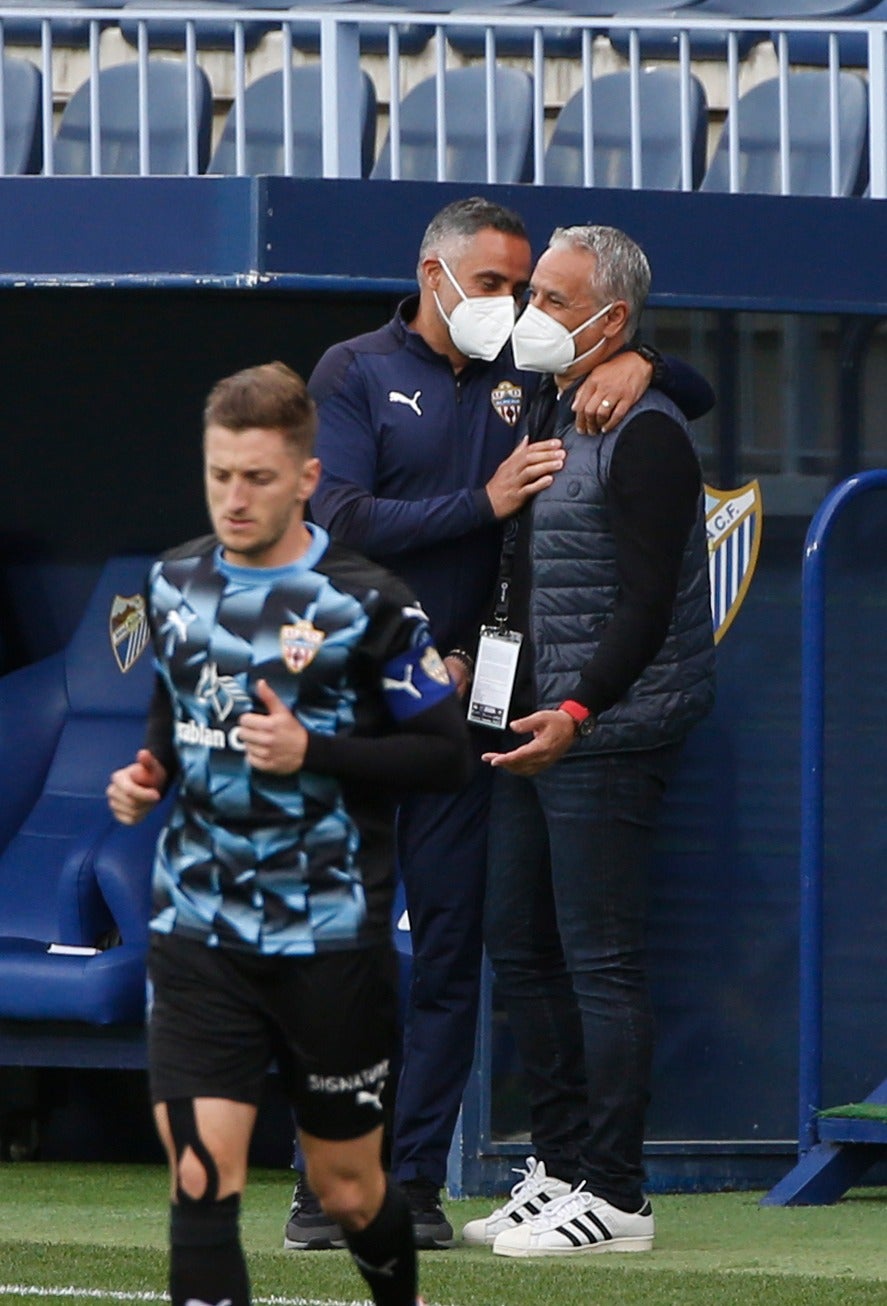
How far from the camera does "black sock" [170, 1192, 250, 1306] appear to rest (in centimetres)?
331

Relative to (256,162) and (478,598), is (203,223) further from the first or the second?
(256,162)

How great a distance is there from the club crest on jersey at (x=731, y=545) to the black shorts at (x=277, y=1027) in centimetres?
253

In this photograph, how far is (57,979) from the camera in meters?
6.15

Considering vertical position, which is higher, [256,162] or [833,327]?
[256,162]

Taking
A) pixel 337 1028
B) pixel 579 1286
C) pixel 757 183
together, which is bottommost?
pixel 579 1286

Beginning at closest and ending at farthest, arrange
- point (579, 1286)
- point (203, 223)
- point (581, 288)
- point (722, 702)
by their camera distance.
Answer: point (579, 1286), point (581, 288), point (203, 223), point (722, 702)

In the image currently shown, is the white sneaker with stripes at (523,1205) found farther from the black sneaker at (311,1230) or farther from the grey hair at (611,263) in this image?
the grey hair at (611,263)

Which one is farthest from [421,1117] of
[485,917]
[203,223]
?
[203,223]

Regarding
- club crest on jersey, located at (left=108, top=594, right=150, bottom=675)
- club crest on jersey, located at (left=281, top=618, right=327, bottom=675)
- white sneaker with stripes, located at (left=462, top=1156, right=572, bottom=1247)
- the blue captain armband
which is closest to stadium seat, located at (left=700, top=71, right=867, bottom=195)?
club crest on jersey, located at (left=108, top=594, right=150, bottom=675)

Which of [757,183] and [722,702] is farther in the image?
[757,183]

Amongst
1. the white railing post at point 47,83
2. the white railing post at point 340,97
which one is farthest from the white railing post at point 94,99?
the white railing post at point 340,97

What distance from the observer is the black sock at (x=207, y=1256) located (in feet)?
10.9

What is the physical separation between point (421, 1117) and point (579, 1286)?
58 cm

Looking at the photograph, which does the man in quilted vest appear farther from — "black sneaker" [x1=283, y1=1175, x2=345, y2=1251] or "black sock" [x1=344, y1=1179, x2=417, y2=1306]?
"black sock" [x1=344, y1=1179, x2=417, y2=1306]
